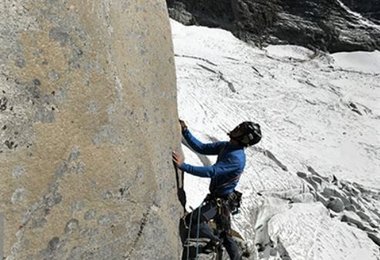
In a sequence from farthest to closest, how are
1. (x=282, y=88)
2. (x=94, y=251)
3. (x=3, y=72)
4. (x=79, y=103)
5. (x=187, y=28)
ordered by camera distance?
(x=187, y=28), (x=282, y=88), (x=94, y=251), (x=79, y=103), (x=3, y=72)

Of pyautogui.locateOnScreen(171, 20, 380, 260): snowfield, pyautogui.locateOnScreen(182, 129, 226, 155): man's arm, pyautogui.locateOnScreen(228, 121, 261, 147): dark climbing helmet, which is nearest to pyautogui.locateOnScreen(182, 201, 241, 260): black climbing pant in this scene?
pyautogui.locateOnScreen(182, 129, 226, 155): man's arm

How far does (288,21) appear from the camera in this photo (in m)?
24.4

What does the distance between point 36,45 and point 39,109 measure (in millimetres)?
390

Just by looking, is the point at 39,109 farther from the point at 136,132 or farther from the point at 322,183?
the point at 322,183

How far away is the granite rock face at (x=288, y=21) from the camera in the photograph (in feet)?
76.6

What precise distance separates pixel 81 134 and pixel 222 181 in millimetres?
1916

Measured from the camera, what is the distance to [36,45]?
10.3ft

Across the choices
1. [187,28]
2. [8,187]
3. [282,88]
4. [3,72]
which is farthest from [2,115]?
[187,28]

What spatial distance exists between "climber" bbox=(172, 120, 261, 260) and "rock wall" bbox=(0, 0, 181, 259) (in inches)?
24.5

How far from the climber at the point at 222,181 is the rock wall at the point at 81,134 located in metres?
0.62

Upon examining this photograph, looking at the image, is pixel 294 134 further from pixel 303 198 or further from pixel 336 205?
pixel 336 205

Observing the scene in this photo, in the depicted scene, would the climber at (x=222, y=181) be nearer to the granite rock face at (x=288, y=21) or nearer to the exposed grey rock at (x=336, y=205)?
the exposed grey rock at (x=336, y=205)

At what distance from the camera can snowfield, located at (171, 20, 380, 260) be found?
8070mm

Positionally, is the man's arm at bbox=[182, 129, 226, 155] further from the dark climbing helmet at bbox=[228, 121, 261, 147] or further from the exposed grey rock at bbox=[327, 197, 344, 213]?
the exposed grey rock at bbox=[327, 197, 344, 213]
